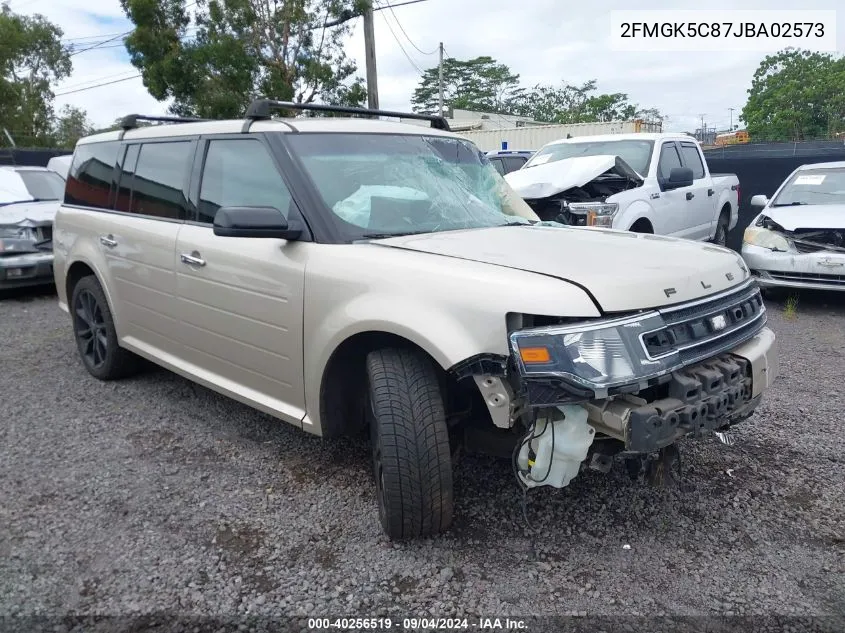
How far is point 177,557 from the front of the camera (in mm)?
2707

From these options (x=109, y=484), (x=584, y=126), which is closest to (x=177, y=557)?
(x=109, y=484)

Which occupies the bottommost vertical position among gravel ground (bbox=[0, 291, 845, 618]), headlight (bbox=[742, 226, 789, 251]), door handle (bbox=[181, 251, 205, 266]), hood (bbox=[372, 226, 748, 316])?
gravel ground (bbox=[0, 291, 845, 618])

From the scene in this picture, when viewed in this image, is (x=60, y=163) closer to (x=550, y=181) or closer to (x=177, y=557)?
(x=550, y=181)

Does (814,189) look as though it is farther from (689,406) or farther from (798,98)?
(798,98)

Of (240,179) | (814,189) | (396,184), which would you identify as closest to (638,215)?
(814,189)

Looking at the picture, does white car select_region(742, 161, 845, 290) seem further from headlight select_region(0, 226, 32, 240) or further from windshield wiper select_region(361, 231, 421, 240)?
headlight select_region(0, 226, 32, 240)

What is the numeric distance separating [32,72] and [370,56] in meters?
36.5

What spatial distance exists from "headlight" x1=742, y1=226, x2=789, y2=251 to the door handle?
6001mm

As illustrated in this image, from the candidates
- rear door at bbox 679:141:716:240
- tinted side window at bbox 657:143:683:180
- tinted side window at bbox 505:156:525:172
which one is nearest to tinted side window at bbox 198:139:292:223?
tinted side window at bbox 657:143:683:180

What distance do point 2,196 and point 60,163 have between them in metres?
2.95

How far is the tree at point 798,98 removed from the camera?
1820 inches

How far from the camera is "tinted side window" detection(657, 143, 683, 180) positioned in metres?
7.92

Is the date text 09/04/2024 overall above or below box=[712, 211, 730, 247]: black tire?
below

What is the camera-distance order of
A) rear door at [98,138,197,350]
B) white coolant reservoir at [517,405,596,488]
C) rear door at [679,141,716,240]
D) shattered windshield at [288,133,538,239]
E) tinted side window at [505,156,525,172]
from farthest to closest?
tinted side window at [505,156,525,172] < rear door at [679,141,716,240] < rear door at [98,138,197,350] < shattered windshield at [288,133,538,239] < white coolant reservoir at [517,405,596,488]
